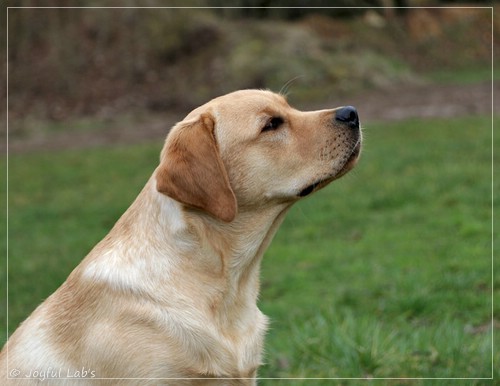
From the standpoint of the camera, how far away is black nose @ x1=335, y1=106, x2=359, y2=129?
4574 mm

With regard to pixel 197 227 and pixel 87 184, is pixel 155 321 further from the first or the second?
pixel 87 184

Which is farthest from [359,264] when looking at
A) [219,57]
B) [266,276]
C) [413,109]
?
[219,57]

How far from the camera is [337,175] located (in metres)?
4.51

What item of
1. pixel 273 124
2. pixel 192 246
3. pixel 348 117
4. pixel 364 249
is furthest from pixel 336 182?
pixel 192 246

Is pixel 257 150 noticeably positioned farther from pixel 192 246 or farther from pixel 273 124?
pixel 192 246

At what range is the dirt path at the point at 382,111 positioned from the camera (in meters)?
17.2

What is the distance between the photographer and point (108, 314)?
3.98 m

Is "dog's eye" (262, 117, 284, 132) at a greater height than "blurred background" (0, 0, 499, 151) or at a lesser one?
greater

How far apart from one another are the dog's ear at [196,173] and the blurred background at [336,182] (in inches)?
71.5

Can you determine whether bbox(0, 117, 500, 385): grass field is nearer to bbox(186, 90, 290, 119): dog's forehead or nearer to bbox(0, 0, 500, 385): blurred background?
bbox(0, 0, 500, 385): blurred background

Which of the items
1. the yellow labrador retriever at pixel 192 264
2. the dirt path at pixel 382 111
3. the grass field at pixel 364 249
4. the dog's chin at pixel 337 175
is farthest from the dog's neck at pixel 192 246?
the dirt path at pixel 382 111

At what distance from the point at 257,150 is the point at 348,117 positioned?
1.81 feet

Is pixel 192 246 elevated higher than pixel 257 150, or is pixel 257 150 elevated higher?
pixel 257 150

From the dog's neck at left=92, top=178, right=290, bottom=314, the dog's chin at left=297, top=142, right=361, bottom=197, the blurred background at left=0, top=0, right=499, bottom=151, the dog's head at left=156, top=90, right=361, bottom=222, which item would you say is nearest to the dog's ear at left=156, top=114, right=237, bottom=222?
the dog's head at left=156, top=90, right=361, bottom=222
